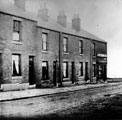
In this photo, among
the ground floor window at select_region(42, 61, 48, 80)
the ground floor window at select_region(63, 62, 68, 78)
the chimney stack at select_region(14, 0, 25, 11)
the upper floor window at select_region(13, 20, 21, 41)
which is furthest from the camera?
the ground floor window at select_region(63, 62, 68, 78)

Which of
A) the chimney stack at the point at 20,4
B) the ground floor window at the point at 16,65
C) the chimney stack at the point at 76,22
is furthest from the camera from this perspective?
the chimney stack at the point at 76,22

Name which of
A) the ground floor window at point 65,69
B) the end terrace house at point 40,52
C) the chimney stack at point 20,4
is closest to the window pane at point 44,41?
the end terrace house at point 40,52

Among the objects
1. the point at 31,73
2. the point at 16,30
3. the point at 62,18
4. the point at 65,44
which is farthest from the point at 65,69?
the point at 16,30

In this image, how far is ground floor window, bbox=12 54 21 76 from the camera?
21.4 metres

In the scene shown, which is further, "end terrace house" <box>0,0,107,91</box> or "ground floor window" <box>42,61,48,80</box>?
"ground floor window" <box>42,61,48,80</box>

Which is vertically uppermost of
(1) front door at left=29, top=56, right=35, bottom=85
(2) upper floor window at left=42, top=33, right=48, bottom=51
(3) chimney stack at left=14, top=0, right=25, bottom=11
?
(3) chimney stack at left=14, top=0, right=25, bottom=11

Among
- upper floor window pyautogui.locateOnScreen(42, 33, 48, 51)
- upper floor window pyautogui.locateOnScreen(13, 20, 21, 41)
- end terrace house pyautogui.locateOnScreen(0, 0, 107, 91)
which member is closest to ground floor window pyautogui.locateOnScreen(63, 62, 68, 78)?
end terrace house pyautogui.locateOnScreen(0, 0, 107, 91)

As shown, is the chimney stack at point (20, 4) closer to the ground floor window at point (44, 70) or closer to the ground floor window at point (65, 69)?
the ground floor window at point (44, 70)

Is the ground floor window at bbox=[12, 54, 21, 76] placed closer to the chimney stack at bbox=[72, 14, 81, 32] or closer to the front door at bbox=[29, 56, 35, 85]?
the front door at bbox=[29, 56, 35, 85]

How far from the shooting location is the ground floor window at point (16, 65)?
2139 centimetres

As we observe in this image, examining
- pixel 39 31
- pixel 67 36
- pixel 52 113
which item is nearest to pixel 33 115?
pixel 52 113

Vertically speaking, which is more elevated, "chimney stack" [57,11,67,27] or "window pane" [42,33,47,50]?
"chimney stack" [57,11,67,27]

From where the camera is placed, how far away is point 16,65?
71.1 ft

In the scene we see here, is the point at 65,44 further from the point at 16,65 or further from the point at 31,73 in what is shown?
the point at 16,65
